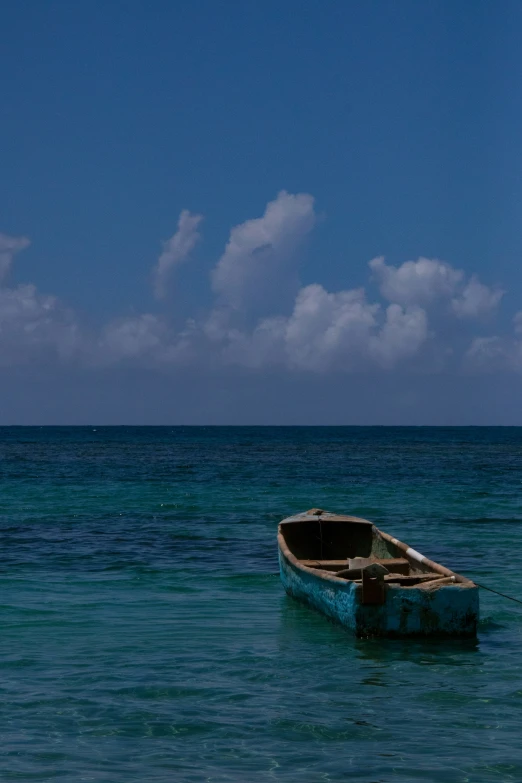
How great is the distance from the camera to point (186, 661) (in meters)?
13.3

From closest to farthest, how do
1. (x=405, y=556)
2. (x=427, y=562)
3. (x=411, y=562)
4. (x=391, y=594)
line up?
1. (x=391, y=594)
2. (x=427, y=562)
3. (x=411, y=562)
4. (x=405, y=556)

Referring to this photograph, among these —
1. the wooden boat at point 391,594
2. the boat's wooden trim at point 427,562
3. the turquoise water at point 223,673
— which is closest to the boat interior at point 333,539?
the boat's wooden trim at point 427,562

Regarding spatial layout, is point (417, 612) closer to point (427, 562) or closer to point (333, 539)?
point (427, 562)

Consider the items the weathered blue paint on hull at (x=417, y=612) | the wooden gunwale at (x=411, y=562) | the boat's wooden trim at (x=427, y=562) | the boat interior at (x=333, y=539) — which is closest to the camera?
the weathered blue paint on hull at (x=417, y=612)

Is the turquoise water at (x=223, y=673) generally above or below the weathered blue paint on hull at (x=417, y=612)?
below

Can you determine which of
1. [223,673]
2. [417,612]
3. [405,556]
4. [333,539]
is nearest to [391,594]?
[417,612]

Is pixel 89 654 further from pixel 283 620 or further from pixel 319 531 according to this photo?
pixel 319 531

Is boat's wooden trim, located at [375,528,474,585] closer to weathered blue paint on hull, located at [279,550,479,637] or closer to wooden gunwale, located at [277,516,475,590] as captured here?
wooden gunwale, located at [277,516,475,590]

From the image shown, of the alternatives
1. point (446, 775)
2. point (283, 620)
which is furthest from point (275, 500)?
point (446, 775)

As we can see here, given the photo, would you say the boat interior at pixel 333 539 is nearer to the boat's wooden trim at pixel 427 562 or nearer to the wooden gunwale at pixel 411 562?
the wooden gunwale at pixel 411 562

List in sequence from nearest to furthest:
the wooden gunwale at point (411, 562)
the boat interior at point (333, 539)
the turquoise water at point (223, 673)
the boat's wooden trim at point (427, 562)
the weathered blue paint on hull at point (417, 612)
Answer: the turquoise water at point (223, 673), the weathered blue paint on hull at point (417, 612), the wooden gunwale at point (411, 562), the boat's wooden trim at point (427, 562), the boat interior at point (333, 539)

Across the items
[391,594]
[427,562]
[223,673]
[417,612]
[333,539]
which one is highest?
[427,562]

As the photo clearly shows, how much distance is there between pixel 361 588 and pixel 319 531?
7797mm

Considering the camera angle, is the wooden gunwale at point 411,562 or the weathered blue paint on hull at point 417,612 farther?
the wooden gunwale at point 411,562
